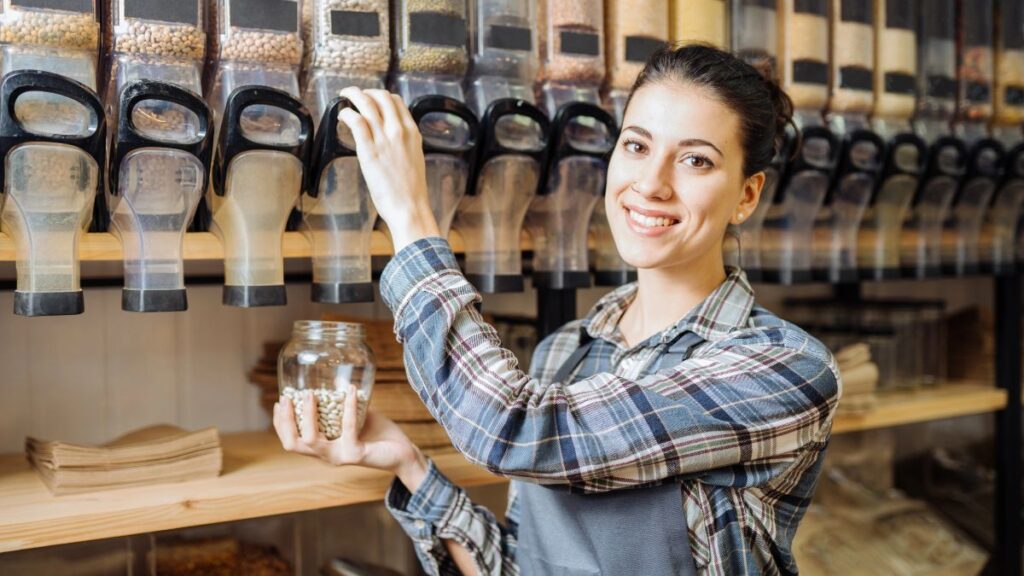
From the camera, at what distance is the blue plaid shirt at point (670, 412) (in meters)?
1.01

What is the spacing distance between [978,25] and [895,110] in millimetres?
290

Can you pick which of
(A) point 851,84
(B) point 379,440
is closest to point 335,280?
(B) point 379,440

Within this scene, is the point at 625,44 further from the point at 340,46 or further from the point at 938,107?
the point at 938,107

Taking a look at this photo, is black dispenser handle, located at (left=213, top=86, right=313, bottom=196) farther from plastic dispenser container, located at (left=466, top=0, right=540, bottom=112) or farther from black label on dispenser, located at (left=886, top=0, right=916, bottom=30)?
black label on dispenser, located at (left=886, top=0, right=916, bottom=30)

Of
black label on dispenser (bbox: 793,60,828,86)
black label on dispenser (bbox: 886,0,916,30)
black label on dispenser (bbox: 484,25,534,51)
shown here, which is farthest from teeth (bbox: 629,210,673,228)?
black label on dispenser (bbox: 886,0,916,30)

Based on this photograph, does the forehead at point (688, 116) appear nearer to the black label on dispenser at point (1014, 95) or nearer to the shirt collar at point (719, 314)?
the shirt collar at point (719, 314)

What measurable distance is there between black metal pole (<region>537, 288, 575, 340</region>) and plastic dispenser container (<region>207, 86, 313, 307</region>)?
0.47 m

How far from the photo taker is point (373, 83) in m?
1.21

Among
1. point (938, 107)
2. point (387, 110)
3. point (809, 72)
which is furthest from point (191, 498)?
point (938, 107)

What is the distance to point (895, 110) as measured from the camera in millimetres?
1656

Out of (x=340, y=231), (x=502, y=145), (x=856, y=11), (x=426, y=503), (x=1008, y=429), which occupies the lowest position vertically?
(x=1008, y=429)

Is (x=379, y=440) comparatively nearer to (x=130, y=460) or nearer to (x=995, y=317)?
(x=130, y=460)

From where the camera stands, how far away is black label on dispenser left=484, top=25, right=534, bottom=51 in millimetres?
1286

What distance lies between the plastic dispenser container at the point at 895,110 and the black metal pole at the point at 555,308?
592 millimetres
